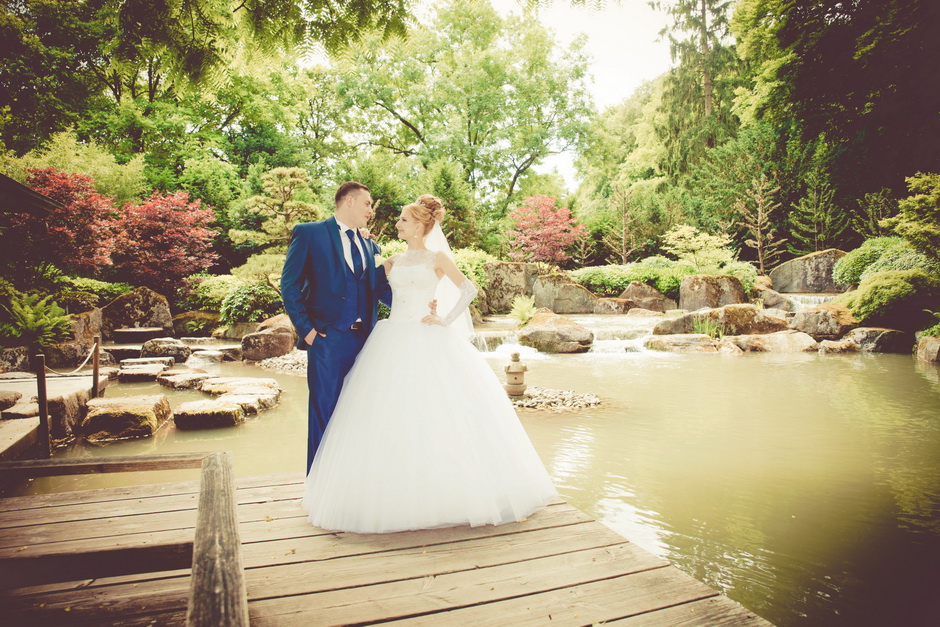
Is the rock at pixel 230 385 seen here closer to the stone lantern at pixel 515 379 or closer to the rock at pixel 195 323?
the stone lantern at pixel 515 379

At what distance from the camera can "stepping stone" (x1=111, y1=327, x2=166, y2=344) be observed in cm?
1233

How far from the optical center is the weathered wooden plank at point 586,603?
5.95 feet

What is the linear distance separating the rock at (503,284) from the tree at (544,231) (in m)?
2.21

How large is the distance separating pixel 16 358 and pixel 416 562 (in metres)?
10.8

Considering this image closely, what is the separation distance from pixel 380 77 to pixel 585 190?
1676cm

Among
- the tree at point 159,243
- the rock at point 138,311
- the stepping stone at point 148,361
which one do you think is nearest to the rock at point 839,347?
the stepping stone at point 148,361

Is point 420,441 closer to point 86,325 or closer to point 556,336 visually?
point 556,336

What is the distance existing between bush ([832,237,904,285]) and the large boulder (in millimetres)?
4163

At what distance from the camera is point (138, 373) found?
8.95 meters

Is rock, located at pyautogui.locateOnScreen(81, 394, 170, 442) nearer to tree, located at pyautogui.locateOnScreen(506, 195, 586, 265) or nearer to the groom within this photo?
the groom

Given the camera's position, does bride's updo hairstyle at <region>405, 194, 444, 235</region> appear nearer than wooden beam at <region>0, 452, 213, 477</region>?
No

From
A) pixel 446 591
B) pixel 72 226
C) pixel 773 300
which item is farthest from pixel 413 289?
A: pixel 773 300

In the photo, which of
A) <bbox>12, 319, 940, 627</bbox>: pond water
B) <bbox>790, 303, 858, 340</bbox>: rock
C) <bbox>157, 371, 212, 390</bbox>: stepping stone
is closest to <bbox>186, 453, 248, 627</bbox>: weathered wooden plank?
<bbox>12, 319, 940, 627</bbox>: pond water

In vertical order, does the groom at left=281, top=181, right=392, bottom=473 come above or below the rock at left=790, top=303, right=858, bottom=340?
above
